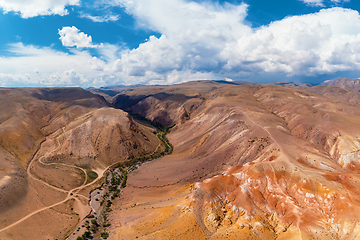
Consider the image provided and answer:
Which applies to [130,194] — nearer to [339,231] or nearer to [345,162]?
[339,231]

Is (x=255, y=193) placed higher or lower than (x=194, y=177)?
higher

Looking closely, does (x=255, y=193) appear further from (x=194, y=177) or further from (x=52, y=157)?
(x=52, y=157)

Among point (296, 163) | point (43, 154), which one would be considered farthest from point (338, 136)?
point (43, 154)

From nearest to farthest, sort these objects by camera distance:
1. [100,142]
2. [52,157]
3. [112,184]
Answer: [112,184]
[52,157]
[100,142]

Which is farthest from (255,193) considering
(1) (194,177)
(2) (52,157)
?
(2) (52,157)

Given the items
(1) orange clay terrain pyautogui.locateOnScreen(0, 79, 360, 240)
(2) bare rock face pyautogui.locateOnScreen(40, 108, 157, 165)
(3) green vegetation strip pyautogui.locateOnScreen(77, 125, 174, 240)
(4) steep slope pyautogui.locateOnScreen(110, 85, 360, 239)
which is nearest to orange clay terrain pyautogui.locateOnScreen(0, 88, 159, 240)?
(2) bare rock face pyautogui.locateOnScreen(40, 108, 157, 165)

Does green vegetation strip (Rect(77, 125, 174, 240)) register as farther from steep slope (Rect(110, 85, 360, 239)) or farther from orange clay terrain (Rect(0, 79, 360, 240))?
steep slope (Rect(110, 85, 360, 239))
